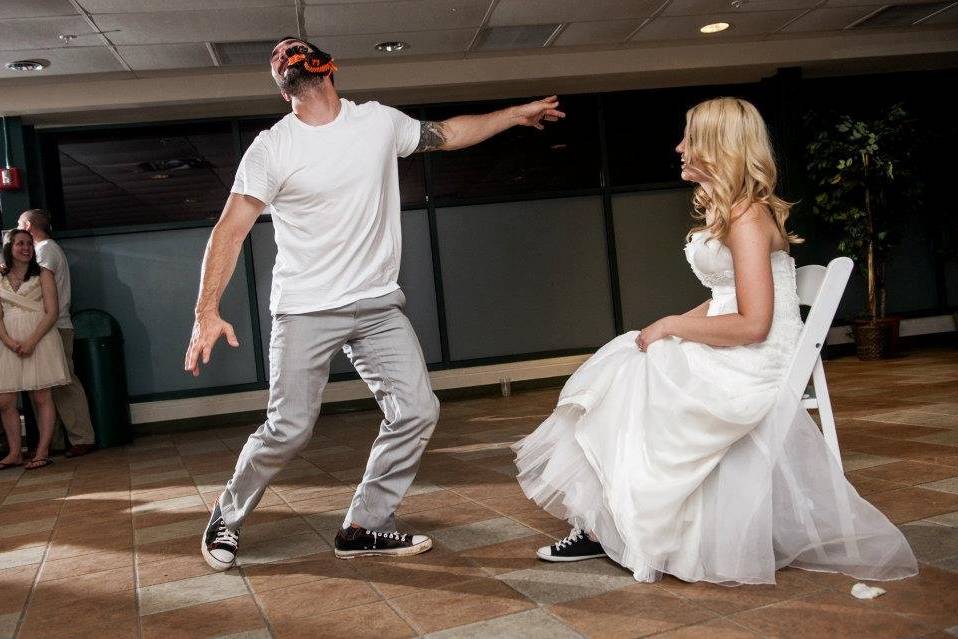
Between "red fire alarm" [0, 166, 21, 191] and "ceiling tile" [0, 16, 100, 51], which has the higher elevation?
"ceiling tile" [0, 16, 100, 51]

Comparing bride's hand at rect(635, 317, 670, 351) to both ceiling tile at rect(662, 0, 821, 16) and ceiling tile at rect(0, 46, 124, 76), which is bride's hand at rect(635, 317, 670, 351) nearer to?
ceiling tile at rect(662, 0, 821, 16)

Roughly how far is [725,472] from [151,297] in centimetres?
633

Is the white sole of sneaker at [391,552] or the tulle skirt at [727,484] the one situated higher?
the tulle skirt at [727,484]

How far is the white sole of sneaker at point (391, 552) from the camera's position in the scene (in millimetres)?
2836

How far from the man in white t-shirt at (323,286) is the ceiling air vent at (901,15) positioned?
5.72m

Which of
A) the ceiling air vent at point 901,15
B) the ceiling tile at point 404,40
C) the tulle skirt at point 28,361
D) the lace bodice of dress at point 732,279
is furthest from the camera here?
the ceiling air vent at point 901,15

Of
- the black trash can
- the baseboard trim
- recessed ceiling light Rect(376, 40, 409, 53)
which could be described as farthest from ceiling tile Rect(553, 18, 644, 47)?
the black trash can

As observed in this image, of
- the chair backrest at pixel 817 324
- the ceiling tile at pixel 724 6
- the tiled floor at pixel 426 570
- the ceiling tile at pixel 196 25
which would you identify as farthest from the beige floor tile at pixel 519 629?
the ceiling tile at pixel 724 6

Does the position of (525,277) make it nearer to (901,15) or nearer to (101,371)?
(101,371)

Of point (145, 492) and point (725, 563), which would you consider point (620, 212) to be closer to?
point (145, 492)

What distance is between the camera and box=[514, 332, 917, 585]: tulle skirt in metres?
2.23

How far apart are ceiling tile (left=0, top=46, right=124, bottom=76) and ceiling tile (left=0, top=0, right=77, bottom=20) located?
69cm

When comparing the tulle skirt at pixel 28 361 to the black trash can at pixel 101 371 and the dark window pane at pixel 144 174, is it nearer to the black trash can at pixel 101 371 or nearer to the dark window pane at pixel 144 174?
the black trash can at pixel 101 371

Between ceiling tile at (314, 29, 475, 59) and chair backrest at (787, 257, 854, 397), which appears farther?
ceiling tile at (314, 29, 475, 59)
